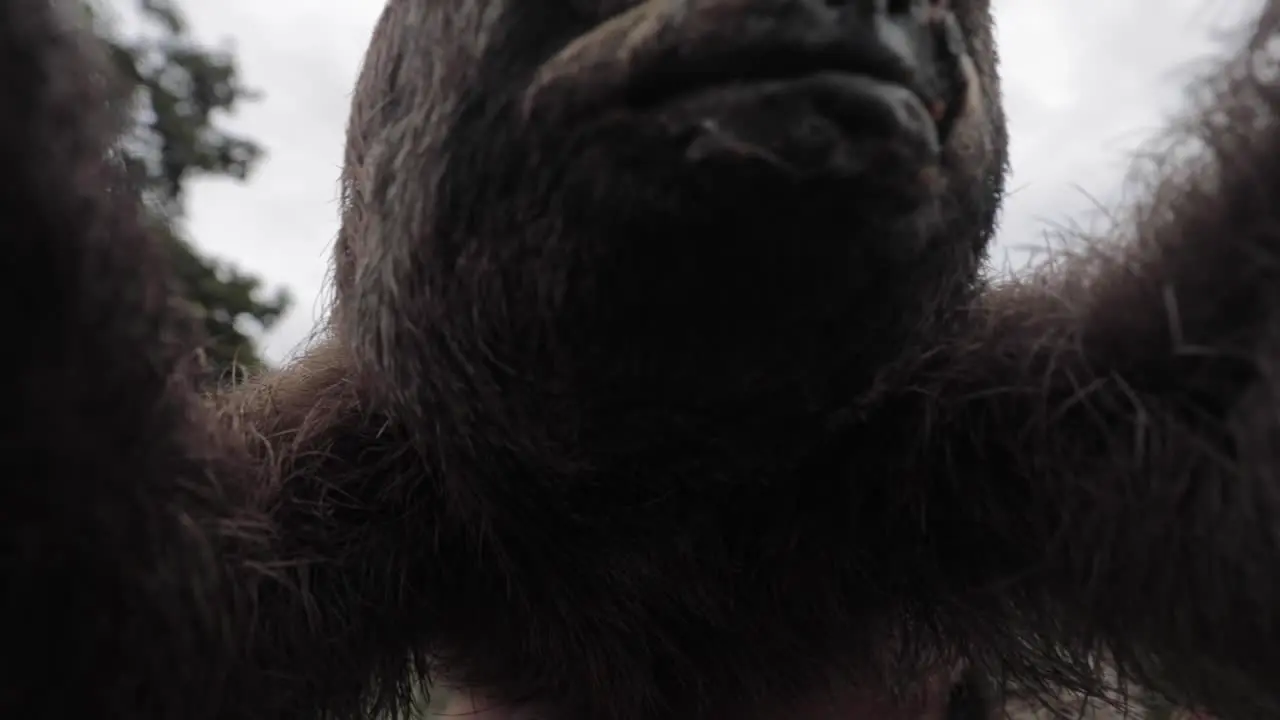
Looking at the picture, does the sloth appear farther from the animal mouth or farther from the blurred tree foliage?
the blurred tree foliage

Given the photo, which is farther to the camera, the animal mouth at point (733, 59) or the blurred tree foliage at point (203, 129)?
the blurred tree foliage at point (203, 129)

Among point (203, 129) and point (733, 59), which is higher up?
point (203, 129)

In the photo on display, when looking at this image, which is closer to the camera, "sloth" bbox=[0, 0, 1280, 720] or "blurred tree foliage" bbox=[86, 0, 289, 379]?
"sloth" bbox=[0, 0, 1280, 720]

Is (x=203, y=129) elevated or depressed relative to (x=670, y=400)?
elevated

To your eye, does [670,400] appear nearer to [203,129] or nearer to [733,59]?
[733,59]

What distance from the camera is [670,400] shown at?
541 mm

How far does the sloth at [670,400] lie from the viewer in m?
0.46

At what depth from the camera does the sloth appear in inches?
18.0

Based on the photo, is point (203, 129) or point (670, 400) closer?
point (670, 400)

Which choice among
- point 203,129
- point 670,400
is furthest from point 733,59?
point 203,129

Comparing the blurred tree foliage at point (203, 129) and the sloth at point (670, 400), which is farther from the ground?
the blurred tree foliage at point (203, 129)

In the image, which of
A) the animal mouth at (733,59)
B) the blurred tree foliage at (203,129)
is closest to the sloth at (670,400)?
the animal mouth at (733,59)

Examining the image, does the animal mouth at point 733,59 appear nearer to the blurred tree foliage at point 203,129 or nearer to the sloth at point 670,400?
the sloth at point 670,400

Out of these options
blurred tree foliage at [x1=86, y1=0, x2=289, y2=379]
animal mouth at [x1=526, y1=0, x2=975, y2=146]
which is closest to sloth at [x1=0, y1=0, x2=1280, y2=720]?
animal mouth at [x1=526, y1=0, x2=975, y2=146]
